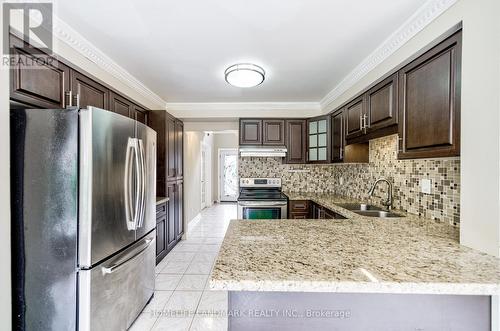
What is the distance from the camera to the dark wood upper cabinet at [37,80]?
1457mm

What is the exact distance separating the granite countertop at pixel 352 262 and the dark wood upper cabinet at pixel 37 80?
163 cm

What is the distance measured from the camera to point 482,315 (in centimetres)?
97

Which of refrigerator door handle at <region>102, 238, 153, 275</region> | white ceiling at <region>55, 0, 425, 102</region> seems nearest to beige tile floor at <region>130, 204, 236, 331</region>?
refrigerator door handle at <region>102, 238, 153, 275</region>

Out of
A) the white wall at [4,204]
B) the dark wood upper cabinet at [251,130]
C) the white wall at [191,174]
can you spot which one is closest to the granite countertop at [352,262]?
the white wall at [4,204]

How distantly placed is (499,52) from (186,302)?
2831 millimetres

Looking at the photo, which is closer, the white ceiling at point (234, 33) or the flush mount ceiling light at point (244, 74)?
the white ceiling at point (234, 33)

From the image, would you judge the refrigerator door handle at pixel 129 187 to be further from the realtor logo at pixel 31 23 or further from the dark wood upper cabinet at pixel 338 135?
the dark wood upper cabinet at pixel 338 135

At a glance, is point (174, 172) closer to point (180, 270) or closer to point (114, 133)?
point (180, 270)

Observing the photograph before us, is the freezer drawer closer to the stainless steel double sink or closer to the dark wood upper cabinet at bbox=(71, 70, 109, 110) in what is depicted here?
the dark wood upper cabinet at bbox=(71, 70, 109, 110)

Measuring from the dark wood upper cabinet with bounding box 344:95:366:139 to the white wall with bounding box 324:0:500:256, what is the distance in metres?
1.11

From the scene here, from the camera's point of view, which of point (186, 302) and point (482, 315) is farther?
point (186, 302)

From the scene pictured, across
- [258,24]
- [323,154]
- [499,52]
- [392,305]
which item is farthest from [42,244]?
[323,154]

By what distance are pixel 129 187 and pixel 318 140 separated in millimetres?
2741

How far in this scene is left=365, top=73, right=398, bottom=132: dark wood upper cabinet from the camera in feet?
5.82
